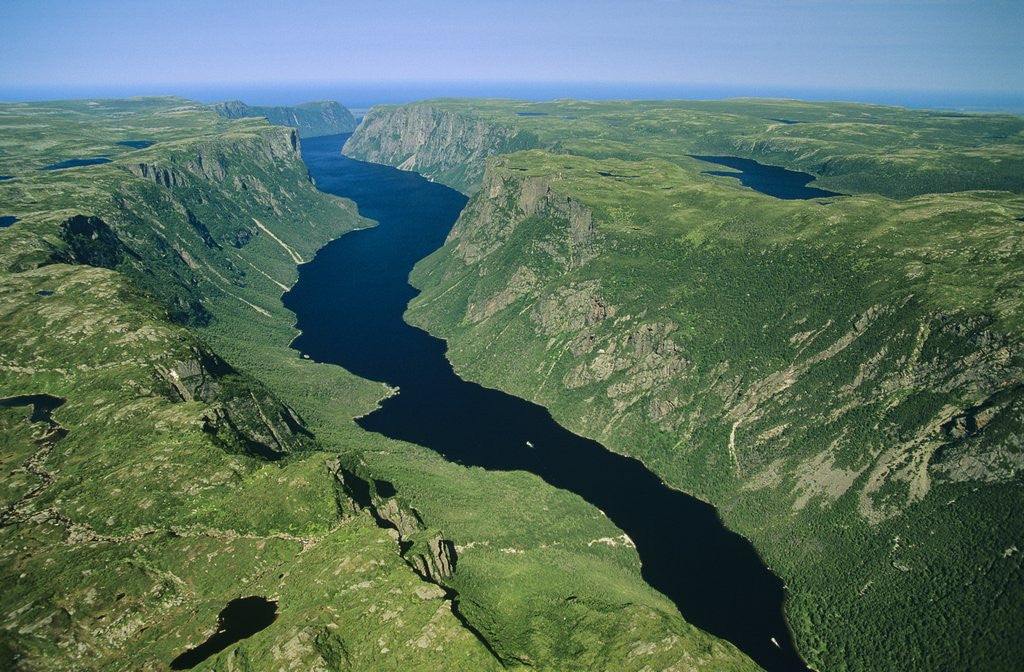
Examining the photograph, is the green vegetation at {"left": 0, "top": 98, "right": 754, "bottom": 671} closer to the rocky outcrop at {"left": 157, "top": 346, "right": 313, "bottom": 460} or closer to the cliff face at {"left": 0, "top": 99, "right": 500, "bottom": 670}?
the cliff face at {"left": 0, "top": 99, "right": 500, "bottom": 670}

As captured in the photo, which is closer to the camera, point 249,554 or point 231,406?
point 249,554

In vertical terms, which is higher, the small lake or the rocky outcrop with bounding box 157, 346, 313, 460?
the small lake

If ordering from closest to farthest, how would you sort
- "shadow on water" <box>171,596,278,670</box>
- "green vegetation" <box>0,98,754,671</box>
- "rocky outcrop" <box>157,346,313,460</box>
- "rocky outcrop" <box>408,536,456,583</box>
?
"shadow on water" <box>171,596,278,670</box> < "green vegetation" <box>0,98,754,671</box> < "rocky outcrop" <box>408,536,456,583</box> < "rocky outcrop" <box>157,346,313,460</box>

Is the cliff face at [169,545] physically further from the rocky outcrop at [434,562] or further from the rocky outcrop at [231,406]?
the rocky outcrop at [434,562]

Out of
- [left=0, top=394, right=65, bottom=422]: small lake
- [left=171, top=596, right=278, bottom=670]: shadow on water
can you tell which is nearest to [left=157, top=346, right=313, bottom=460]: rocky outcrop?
[left=0, top=394, right=65, bottom=422]: small lake

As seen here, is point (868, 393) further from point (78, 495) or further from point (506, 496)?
point (78, 495)

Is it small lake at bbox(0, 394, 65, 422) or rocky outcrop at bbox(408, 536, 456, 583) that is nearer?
rocky outcrop at bbox(408, 536, 456, 583)

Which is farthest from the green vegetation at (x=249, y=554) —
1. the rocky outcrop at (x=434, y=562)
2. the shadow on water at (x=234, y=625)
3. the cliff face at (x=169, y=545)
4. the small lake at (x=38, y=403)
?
the small lake at (x=38, y=403)

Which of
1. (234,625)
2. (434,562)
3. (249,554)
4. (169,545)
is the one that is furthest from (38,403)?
(434,562)

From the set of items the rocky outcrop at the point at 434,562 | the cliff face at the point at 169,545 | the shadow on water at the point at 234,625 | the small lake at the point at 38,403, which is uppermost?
the small lake at the point at 38,403

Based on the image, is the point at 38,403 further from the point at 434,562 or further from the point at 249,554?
the point at 434,562
